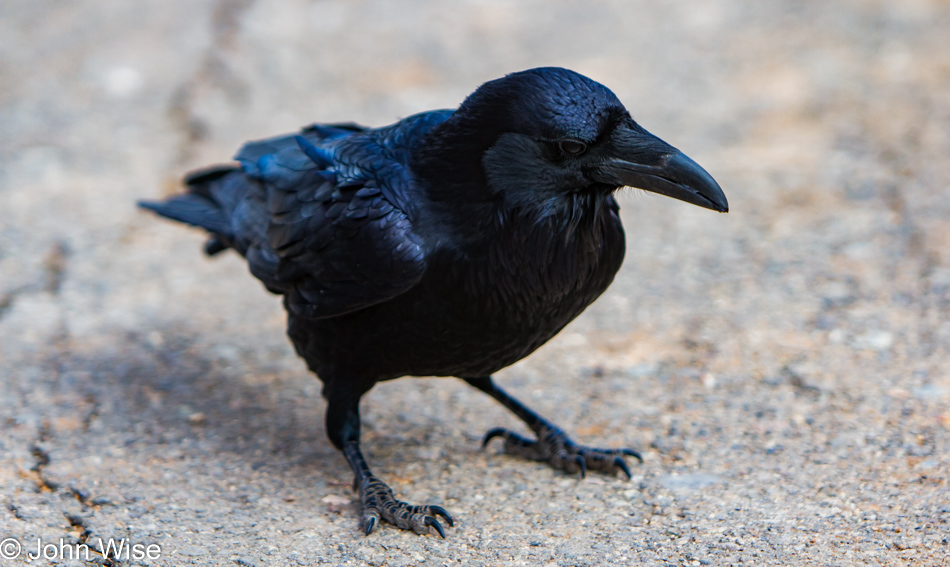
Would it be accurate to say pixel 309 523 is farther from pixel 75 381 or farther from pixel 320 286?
pixel 75 381

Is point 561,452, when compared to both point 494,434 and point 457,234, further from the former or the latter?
point 457,234

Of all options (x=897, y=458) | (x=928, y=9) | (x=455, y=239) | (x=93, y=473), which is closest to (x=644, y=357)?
(x=897, y=458)

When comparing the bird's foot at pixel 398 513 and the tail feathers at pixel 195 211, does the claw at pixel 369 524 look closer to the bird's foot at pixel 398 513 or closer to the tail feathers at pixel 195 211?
the bird's foot at pixel 398 513

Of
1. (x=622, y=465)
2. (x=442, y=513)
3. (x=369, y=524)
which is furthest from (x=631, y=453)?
(x=369, y=524)

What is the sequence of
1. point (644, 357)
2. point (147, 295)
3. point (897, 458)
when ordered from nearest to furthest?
point (897, 458) < point (644, 357) < point (147, 295)

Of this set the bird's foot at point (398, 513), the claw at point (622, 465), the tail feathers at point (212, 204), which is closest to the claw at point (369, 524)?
the bird's foot at point (398, 513)

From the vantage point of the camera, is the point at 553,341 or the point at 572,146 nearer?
the point at 572,146

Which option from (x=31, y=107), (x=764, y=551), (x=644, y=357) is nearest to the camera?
(x=764, y=551)

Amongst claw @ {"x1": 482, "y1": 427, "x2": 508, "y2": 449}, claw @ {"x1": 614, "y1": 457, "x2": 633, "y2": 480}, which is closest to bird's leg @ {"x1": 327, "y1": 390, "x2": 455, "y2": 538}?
claw @ {"x1": 482, "y1": 427, "x2": 508, "y2": 449}
